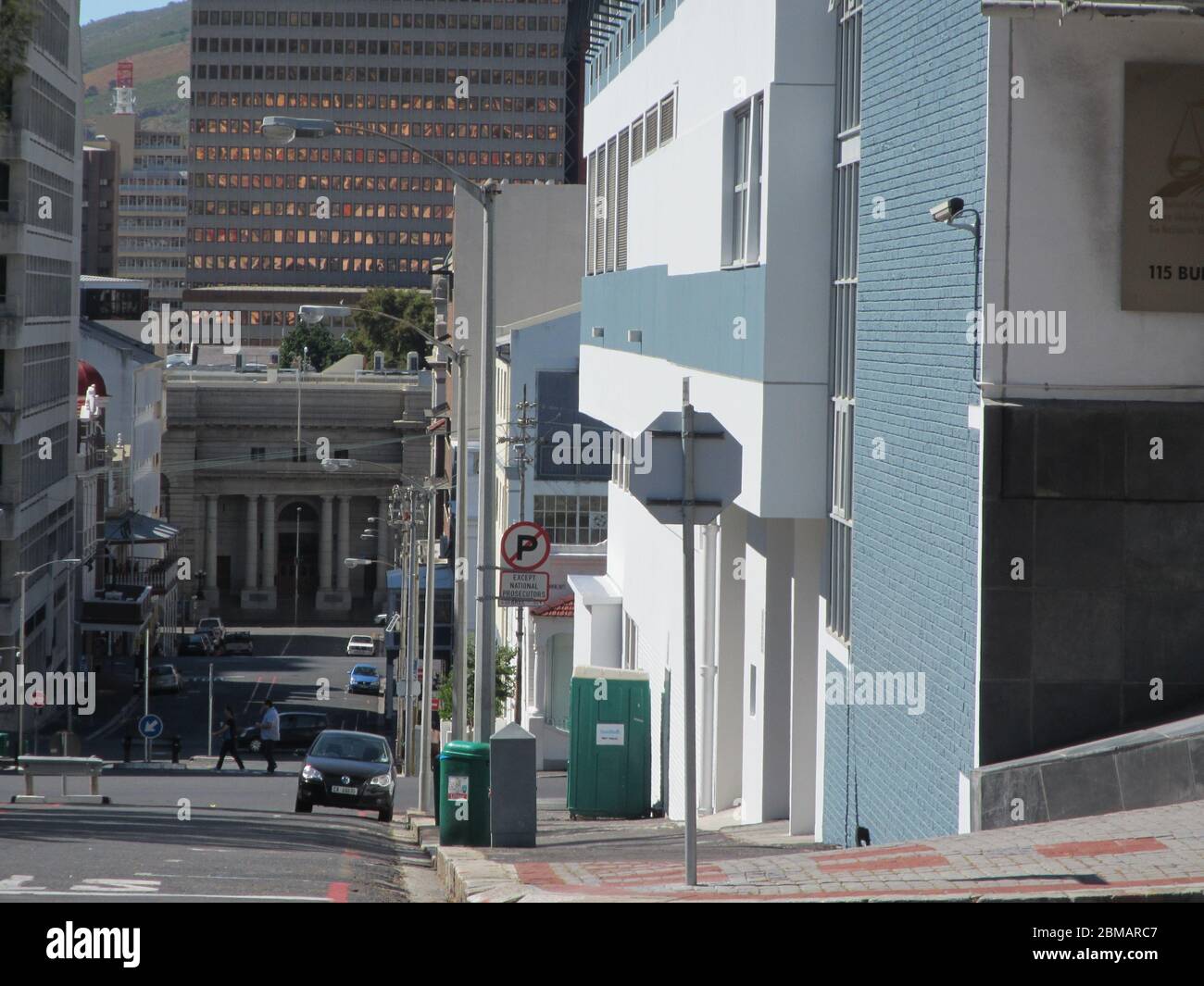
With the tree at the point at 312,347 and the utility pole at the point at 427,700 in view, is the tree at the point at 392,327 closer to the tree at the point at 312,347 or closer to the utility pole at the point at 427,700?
the tree at the point at 312,347

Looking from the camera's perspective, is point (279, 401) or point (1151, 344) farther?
point (279, 401)

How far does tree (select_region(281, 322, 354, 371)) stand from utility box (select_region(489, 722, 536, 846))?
5910 inches

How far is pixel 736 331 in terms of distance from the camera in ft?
57.1

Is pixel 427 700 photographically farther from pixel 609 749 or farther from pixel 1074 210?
pixel 1074 210

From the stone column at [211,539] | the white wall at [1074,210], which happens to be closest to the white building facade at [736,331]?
the white wall at [1074,210]

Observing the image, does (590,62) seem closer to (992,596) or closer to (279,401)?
(992,596)

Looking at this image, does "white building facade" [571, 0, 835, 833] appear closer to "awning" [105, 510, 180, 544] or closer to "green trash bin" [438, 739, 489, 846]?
"green trash bin" [438, 739, 489, 846]

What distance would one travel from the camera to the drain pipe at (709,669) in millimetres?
22906

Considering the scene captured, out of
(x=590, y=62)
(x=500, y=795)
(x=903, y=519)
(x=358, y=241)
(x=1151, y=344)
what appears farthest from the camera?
(x=358, y=241)

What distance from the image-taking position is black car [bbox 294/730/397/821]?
85.1 ft

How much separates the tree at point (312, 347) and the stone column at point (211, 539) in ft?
154
